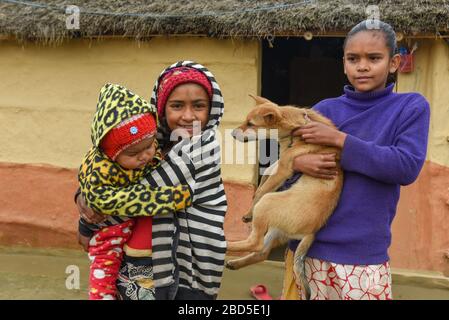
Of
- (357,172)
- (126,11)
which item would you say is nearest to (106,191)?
(357,172)

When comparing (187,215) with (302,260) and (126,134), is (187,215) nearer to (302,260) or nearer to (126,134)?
(126,134)

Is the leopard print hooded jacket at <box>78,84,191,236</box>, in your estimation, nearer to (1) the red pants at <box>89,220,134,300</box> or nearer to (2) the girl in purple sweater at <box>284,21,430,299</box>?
(1) the red pants at <box>89,220,134,300</box>

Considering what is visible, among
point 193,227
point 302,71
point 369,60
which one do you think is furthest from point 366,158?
point 302,71

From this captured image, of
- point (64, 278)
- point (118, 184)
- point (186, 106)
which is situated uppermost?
point (186, 106)

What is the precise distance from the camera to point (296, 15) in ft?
15.9

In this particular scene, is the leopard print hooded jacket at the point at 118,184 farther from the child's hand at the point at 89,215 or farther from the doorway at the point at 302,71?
the doorway at the point at 302,71

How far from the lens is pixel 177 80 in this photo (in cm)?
212

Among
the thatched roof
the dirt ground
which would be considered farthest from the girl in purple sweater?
the dirt ground

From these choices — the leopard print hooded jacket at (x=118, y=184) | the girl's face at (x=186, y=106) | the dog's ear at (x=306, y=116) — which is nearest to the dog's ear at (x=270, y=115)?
the dog's ear at (x=306, y=116)

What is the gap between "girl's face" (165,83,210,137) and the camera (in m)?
2.12

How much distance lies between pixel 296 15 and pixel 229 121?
1295 millimetres

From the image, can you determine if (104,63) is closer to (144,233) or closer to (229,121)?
(229,121)

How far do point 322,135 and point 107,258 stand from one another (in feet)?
3.28

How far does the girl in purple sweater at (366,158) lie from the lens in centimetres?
214
